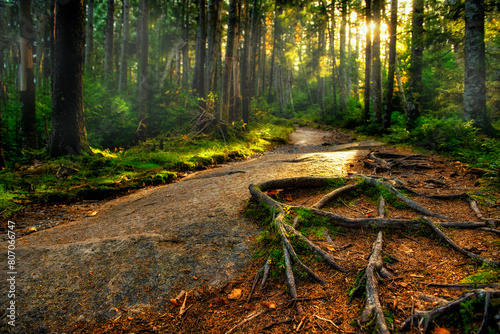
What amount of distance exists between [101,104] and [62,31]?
18.3 feet

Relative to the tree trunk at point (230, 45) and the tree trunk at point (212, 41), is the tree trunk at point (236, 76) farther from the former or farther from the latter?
the tree trunk at point (212, 41)

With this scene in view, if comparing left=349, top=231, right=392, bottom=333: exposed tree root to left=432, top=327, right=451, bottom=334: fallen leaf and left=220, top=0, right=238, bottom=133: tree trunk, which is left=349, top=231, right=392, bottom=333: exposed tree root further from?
left=220, top=0, right=238, bottom=133: tree trunk

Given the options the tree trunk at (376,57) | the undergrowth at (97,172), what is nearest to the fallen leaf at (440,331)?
the undergrowth at (97,172)

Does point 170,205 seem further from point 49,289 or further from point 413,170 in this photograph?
point 413,170

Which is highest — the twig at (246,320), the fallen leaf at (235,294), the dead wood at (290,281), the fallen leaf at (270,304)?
the dead wood at (290,281)

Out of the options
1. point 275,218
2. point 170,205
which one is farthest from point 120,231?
point 275,218

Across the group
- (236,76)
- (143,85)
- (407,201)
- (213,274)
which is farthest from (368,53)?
(213,274)

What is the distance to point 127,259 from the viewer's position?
3.25 m

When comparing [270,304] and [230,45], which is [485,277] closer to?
[270,304]

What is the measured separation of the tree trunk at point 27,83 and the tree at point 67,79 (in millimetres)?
3318

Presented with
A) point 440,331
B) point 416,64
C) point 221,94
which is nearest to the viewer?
point 440,331

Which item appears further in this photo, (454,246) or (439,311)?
(454,246)

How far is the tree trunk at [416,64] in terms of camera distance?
10469mm

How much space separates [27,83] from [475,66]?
15700mm
